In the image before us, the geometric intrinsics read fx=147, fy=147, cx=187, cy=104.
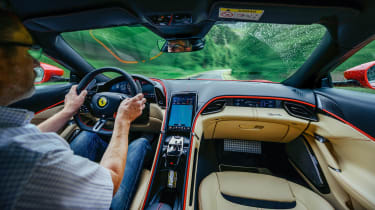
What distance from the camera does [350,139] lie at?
4.55ft

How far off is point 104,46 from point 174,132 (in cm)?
202

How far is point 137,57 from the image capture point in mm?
2660

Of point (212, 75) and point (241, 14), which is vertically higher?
point (241, 14)

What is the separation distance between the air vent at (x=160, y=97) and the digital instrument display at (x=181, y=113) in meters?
0.13

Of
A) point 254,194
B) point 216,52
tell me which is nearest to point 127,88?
point 216,52

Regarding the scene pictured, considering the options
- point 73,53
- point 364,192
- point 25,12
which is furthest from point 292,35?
point 73,53

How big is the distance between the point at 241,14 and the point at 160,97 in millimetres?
1122

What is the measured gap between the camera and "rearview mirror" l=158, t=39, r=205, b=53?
1731mm

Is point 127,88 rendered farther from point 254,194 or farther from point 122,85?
point 254,194

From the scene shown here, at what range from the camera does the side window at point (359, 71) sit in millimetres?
1272

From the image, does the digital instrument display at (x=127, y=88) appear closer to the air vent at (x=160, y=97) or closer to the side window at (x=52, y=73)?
the air vent at (x=160, y=97)

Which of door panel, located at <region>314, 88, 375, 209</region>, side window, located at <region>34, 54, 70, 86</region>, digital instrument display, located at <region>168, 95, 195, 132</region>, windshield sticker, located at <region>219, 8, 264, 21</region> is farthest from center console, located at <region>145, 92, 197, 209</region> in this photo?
side window, located at <region>34, 54, 70, 86</region>

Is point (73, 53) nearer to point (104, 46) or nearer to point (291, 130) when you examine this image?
point (104, 46)

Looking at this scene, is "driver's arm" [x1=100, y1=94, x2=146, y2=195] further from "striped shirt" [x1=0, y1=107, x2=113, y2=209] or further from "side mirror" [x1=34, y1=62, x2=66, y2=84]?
"side mirror" [x1=34, y1=62, x2=66, y2=84]
